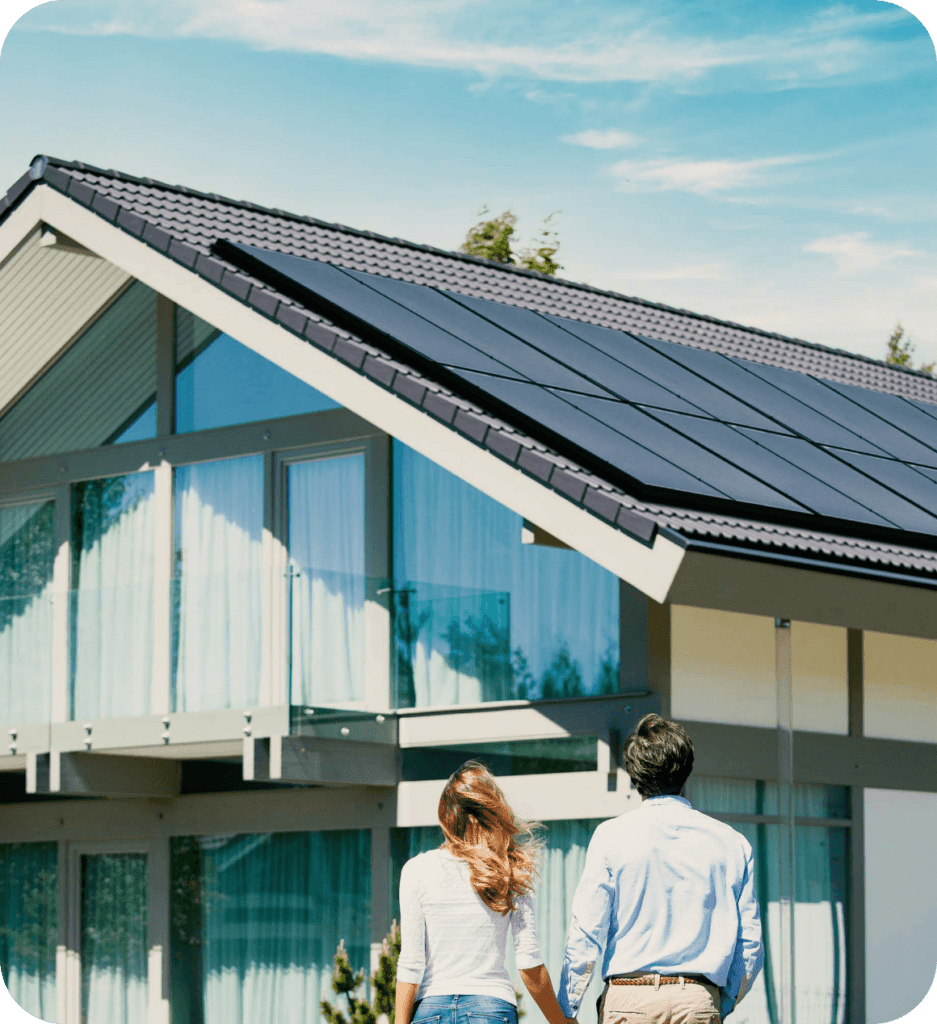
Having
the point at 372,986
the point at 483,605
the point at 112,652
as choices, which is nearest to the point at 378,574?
the point at 483,605

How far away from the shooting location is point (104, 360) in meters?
15.6

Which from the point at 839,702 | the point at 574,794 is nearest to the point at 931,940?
the point at 839,702

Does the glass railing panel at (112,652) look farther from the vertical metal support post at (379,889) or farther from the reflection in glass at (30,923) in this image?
the reflection in glass at (30,923)

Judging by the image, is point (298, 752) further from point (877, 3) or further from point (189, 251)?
point (877, 3)

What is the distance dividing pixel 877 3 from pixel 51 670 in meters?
64.2

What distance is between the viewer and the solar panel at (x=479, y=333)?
12.3 metres

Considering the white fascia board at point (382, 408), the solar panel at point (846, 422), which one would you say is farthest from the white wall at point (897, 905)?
the white fascia board at point (382, 408)

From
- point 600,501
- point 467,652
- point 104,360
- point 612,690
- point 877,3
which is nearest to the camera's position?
point 600,501

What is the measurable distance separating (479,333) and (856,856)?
4877 millimetres

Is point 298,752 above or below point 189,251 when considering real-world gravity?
below

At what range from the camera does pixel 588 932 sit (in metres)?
5.84

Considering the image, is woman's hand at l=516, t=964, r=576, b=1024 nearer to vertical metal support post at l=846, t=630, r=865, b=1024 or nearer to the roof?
the roof

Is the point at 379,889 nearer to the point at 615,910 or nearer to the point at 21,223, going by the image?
the point at 21,223

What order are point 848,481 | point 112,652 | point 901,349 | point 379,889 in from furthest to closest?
point 901,349 < point 112,652 < point 379,889 < point 848,481
